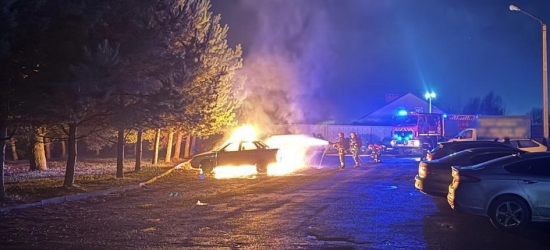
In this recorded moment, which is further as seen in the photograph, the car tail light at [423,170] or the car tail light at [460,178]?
the car tail light at [423,170]

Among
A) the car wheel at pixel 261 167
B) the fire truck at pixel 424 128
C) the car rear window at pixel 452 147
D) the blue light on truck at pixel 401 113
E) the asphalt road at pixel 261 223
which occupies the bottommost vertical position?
the asphalt road at pixel 261 223

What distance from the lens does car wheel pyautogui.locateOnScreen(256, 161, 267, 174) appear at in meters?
24.6

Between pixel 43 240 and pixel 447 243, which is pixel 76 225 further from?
pixel 447 243

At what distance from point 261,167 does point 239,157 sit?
3.61ft

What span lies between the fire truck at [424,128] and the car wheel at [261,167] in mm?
14492

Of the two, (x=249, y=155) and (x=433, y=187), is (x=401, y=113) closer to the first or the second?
(x=249, y=155)

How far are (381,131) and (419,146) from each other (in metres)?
17.4

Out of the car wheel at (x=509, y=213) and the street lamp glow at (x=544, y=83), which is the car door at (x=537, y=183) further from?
the street lamp glow at (x=544, y=83)

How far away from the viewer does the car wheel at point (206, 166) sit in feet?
83.1

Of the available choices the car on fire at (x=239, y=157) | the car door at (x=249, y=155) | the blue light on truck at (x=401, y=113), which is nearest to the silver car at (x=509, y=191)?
the car on fire at (x=239, y=157)

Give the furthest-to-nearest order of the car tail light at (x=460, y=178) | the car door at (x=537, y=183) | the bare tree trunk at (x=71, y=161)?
the bare tree trunk at (x=71, y=161) → the car tail light at (x=460, y=178) → the car door at (x=537, y=183)

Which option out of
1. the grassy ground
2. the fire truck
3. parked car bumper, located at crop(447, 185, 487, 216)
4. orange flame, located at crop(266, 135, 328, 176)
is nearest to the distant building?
the fire truck

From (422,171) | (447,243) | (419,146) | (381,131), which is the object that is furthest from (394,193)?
(381,131)

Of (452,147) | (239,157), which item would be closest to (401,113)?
(239,157)
